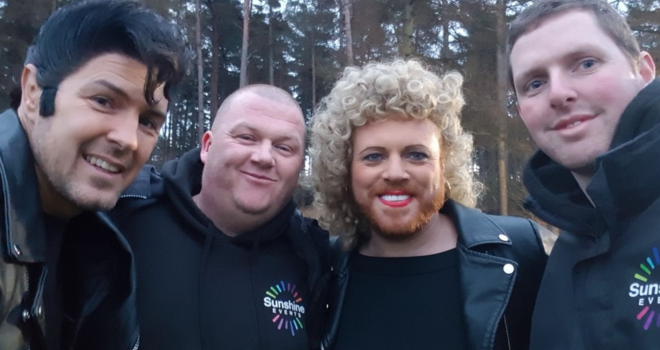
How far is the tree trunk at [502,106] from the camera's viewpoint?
39.4ft

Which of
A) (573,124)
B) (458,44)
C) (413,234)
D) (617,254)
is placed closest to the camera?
(617,254)

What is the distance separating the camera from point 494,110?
11.9 metres

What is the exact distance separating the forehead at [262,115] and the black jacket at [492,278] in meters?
0.86

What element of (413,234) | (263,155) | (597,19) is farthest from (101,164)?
(597,19)

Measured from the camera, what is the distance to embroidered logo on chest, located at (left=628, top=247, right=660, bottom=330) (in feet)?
5.33

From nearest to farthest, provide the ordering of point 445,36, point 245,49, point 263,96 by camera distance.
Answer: point 263,96
point 445,36
point 245,49

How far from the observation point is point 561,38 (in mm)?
2107

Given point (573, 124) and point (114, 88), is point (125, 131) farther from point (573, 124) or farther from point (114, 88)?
point (573, 124)

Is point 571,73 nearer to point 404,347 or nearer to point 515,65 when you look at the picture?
point 515,65

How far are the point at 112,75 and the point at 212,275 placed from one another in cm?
111

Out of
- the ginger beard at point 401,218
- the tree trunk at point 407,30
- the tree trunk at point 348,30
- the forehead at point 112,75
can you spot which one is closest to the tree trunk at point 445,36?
the tree trunk at point 407,30

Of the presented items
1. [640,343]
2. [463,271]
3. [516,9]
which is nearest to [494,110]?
[516,9]

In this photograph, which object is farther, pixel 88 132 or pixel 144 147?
pixel 144 147

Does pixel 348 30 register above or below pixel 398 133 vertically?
above
